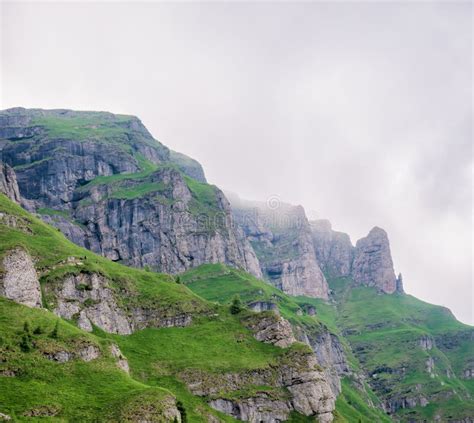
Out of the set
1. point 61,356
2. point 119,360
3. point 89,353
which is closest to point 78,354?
point 89,353

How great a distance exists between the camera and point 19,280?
18500 centimetres

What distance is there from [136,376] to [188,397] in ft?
59.2

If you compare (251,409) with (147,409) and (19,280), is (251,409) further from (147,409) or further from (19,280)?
(19,280)

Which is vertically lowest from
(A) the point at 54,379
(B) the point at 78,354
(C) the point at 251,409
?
(C) the point at 251,409

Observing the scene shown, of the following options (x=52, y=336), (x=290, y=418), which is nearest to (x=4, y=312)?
(x=52, y=336)

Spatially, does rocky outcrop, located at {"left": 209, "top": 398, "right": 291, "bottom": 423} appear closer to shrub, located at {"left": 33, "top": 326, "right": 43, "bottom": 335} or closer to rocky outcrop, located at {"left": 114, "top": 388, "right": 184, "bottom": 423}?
rocky outcrop, located at {"left": 114, "top": 388, "right": 184, "bottom": 423}

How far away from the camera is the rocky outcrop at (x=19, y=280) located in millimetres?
181250

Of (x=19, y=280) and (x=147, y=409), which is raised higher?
(x=19, y=280)

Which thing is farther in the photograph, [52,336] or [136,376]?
[136,376]

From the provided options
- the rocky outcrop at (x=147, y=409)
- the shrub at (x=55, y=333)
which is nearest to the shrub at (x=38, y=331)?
the shrub at (x=55, y=333)

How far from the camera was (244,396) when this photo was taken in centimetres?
19650

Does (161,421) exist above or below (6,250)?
below

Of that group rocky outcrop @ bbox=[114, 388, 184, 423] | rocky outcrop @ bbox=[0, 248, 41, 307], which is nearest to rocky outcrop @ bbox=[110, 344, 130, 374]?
rocky outcrop @ bbox=[114, 388, 184, 423]

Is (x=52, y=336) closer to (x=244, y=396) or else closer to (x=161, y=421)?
(x=161, y=421)
